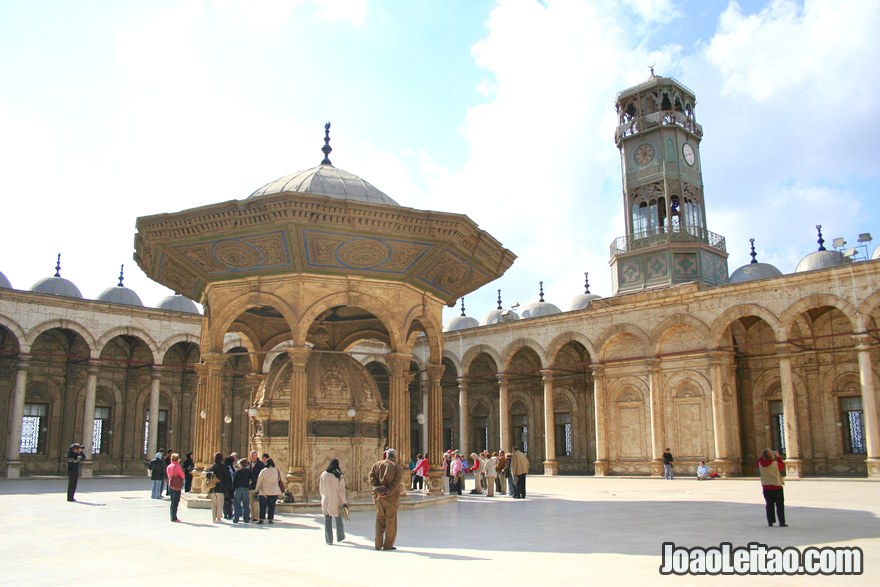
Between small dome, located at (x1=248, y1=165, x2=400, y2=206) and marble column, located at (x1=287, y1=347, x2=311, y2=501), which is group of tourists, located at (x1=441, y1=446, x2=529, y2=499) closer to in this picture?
marble column, located at (x1=287, y1=347, x2=311, y2=501)

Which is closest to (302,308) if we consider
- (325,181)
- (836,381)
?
(325,181)

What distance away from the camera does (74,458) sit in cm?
1459

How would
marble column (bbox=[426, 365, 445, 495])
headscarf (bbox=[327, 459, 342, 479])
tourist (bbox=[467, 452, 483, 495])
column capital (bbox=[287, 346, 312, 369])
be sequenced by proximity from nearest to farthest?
headscarf (bbox=[327, 459, 342, 479])
column capital (bbox=[287, 346, 312, 369])
marble column (bbox=[426, 365, 445, 495])
tourist (bbox=[467, 452, 483, 495])

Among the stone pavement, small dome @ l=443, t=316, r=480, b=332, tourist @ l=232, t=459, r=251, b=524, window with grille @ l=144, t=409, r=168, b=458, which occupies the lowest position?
the stone pavement

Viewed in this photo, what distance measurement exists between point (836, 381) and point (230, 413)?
Answer: 23.0 metres

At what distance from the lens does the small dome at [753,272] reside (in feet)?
88.7

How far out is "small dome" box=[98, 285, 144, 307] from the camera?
3153cm

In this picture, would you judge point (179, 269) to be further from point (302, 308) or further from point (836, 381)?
point (836, 381)

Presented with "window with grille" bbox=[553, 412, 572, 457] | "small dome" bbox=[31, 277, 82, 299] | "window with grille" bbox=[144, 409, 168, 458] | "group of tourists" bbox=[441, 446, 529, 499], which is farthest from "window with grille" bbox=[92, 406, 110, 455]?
"window with grille" bbox=[553, 412, 572, 457]

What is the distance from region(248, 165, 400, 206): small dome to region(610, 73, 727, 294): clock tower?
15527 millimetres

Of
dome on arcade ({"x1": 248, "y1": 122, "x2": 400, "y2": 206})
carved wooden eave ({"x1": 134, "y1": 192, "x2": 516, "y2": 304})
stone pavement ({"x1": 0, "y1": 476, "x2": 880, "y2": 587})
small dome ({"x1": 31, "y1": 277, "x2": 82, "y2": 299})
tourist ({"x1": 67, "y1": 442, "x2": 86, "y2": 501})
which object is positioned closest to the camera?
stone pavement ({"x1": 0, "y1": 476, "x2": 880, "y2": 587})

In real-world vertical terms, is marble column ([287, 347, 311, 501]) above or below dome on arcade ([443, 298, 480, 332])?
below

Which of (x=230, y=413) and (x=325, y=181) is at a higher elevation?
(x=325, y=181)

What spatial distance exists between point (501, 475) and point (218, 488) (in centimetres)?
882
